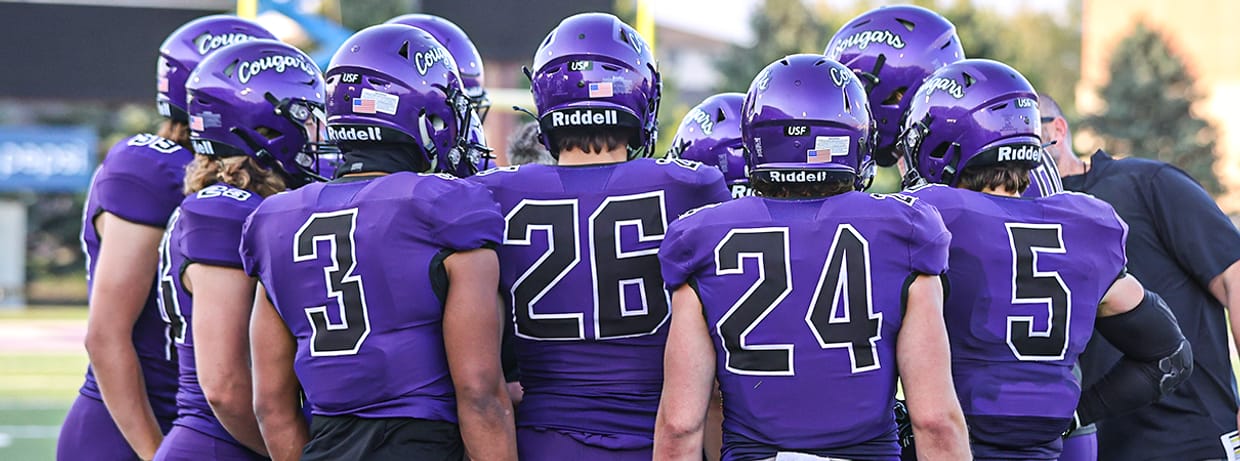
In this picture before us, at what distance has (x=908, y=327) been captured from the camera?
129 inches

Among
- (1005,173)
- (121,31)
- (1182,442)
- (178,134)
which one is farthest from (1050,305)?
(121,31)

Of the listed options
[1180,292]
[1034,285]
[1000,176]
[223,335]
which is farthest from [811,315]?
[1180,292]

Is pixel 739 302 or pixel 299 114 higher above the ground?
pixel 299 114

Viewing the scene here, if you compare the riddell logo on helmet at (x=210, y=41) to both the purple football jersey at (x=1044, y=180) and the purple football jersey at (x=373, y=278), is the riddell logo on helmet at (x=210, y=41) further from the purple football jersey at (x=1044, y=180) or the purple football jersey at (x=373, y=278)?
the purple football jersey at (x=1044, y=180)

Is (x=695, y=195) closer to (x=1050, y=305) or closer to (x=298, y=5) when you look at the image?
(x=1050, y=305)

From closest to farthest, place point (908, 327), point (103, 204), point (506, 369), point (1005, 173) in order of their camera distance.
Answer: point (908, 327), point (1005, 173), point (506, 369), point (103, 204)

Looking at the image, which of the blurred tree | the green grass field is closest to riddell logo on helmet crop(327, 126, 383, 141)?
the green grass field

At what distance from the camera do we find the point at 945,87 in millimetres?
3889

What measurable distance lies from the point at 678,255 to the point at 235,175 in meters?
1.49

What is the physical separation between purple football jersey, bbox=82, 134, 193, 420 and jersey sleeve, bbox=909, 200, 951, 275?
2402mm

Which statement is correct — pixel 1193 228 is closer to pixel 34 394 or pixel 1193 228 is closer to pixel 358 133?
pixel 358 133

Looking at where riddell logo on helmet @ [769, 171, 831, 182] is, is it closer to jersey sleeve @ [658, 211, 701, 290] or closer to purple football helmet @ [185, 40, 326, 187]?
jersey sleeve @ [658, 211, 701, 290]

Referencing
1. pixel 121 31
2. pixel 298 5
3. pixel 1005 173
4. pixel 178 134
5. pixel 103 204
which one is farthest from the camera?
pixel 121 31

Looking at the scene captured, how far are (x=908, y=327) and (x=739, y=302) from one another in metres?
0.40
